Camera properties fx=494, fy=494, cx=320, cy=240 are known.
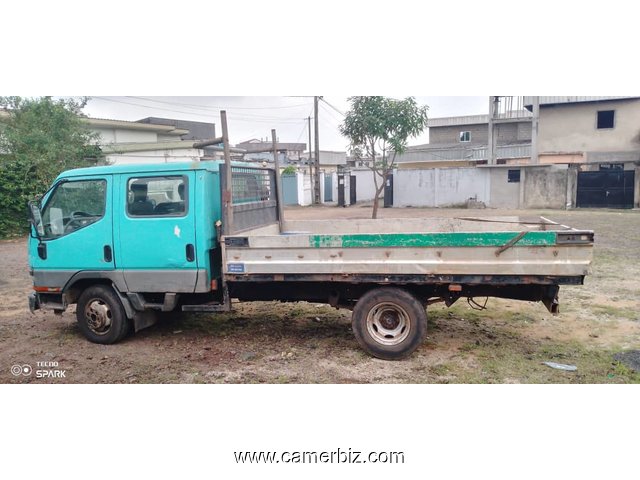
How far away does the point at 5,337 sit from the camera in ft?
20.2

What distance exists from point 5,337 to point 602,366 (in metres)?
6.80

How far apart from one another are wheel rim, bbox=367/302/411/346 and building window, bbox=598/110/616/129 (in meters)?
24.8

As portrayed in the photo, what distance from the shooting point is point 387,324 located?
5.07 m

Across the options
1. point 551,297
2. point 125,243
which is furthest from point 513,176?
point 125,243

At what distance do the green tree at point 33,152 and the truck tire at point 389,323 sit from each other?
14.6 m

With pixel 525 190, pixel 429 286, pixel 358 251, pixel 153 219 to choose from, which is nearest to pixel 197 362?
pixel 153 219

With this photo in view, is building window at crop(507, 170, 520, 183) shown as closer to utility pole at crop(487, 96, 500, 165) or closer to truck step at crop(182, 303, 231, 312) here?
utility pole at crop(487, 96, 500, 165)

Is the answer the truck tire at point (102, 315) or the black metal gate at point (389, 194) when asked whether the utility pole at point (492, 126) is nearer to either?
the black metal gate at point (389, 194)

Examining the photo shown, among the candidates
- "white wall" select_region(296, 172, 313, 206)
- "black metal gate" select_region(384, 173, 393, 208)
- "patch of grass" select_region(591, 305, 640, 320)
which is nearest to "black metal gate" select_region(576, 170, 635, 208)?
"black metal gate" select_region(384, 173, 393, 208)

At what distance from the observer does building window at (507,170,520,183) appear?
24.4m

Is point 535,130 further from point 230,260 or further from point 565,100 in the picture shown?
point 230,260

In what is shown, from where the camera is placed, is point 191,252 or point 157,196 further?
point 157,196

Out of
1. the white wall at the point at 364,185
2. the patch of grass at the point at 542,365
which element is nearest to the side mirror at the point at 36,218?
the patch of grass at the point at 542,365

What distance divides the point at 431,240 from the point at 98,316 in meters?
3.78
